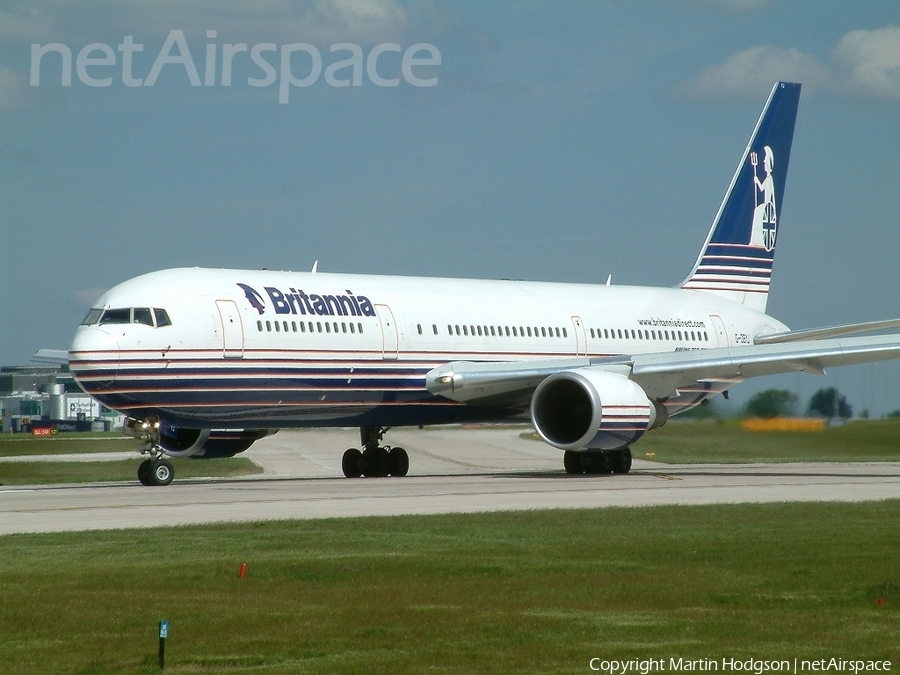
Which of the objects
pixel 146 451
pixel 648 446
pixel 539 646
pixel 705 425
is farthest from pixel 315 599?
pixel 648 446

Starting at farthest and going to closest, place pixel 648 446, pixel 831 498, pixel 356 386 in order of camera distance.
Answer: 1. pixel 648 446
2. pixel 356 386
3. pixel 831 498

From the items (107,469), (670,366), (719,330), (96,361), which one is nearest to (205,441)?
(96,361)

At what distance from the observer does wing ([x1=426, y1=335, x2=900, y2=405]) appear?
29.5 metres

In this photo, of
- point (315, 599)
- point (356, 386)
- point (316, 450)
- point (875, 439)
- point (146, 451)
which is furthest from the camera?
point (316, 450)

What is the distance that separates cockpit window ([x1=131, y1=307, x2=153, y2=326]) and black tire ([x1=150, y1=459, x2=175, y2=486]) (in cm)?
276

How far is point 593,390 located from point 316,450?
2294 centimetres

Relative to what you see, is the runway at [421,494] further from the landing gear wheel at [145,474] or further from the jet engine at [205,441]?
the jet engine at [205,441]

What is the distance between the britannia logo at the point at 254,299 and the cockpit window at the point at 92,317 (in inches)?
117

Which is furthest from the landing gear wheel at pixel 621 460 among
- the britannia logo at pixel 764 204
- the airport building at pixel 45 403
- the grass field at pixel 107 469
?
the airport building at pixel 45 403

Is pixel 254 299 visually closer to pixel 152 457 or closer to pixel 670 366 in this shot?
pixel 152 457

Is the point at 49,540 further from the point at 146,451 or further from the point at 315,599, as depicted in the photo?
the point at 146,451

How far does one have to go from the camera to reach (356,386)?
28875 mm

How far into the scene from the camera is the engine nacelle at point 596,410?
91.9 ft

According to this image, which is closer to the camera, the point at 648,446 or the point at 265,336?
the point at 265,336
